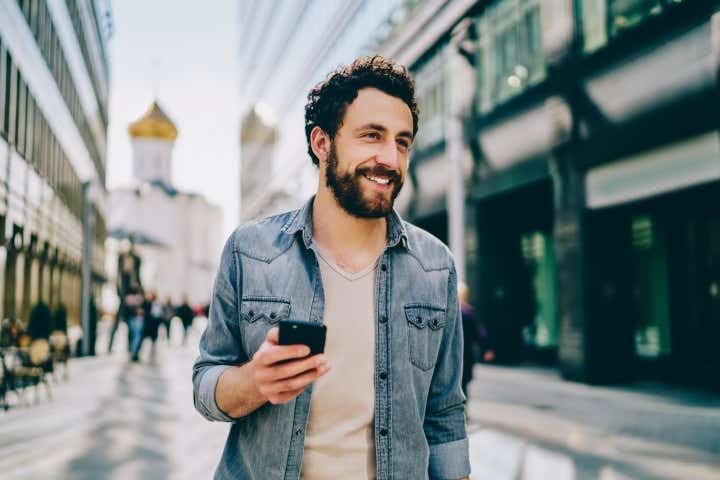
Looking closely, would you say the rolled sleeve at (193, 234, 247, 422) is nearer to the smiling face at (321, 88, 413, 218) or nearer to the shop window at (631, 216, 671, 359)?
the smiling face at (321, 88, 413, 218)

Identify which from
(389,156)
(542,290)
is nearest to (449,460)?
(389,156)

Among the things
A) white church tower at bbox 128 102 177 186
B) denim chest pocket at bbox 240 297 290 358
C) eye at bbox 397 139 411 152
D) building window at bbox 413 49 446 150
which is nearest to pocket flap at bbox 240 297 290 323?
denim chest pocket at bbox 240 297 290 358

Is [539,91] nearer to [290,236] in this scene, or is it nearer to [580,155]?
[580,155]

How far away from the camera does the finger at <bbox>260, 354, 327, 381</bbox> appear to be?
67.8 inches

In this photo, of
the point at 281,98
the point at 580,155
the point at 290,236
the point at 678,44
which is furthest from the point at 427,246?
the point at 281,98

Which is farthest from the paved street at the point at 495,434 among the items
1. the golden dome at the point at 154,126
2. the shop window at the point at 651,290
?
the golden dome at the point at 154,126

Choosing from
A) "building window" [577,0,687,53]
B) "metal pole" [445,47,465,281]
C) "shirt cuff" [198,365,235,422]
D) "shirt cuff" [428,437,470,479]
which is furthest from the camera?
"metal pole" [445,47,465,281]

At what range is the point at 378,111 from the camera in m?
2.24

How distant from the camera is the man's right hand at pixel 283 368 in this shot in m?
1.71

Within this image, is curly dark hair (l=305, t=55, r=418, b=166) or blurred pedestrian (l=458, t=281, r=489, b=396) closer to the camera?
curly dark hair (l=305, t=55, r=418, b=166)

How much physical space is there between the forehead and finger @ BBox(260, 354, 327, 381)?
81 cm

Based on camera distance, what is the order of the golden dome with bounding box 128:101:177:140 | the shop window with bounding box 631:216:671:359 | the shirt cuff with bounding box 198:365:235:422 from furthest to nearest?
the golden dome with bounding box 128:101:177:140 < the shop window with bounding box 631:216:671:359 < the shirt cuff with bounding box 198:365:235:422

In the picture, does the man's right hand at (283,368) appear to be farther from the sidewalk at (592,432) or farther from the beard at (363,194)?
the sidewalk at (592,432)

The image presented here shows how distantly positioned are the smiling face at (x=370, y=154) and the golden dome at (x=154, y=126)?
81.9 meters
